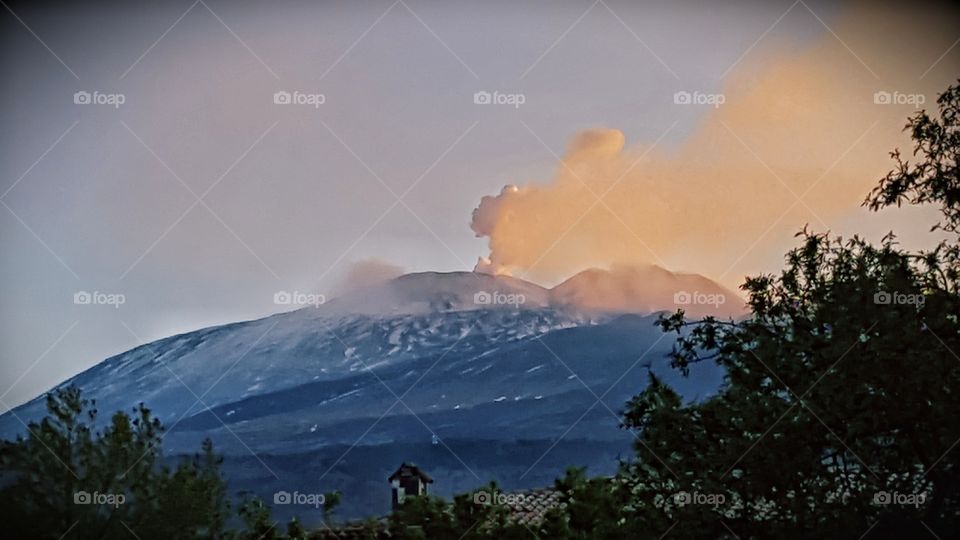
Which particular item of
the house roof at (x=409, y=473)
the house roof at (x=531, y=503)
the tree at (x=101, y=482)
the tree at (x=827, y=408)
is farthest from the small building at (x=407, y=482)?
the tree at (x=827, y=408)

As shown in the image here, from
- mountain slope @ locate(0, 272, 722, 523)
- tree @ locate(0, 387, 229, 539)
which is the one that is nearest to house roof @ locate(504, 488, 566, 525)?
mountain slope @ locate(0, 272, 722, 523)

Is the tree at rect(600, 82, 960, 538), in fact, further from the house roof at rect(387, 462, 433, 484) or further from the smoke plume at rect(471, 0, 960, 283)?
the house roof at rect(387, 462, 433, 484)

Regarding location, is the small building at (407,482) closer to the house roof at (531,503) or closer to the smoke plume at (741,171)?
the house roof at (531,503)

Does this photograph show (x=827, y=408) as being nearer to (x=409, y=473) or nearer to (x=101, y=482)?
(x=409, y=473)

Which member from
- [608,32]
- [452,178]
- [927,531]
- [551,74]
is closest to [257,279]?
[452,178]

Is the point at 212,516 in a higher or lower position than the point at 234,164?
lower

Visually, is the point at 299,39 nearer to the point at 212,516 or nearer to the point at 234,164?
the point at 234,164

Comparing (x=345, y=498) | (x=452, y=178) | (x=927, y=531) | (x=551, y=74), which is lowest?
(x=927, y=531)

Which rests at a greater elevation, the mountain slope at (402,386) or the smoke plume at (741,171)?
the smoke plume at (741,171)
